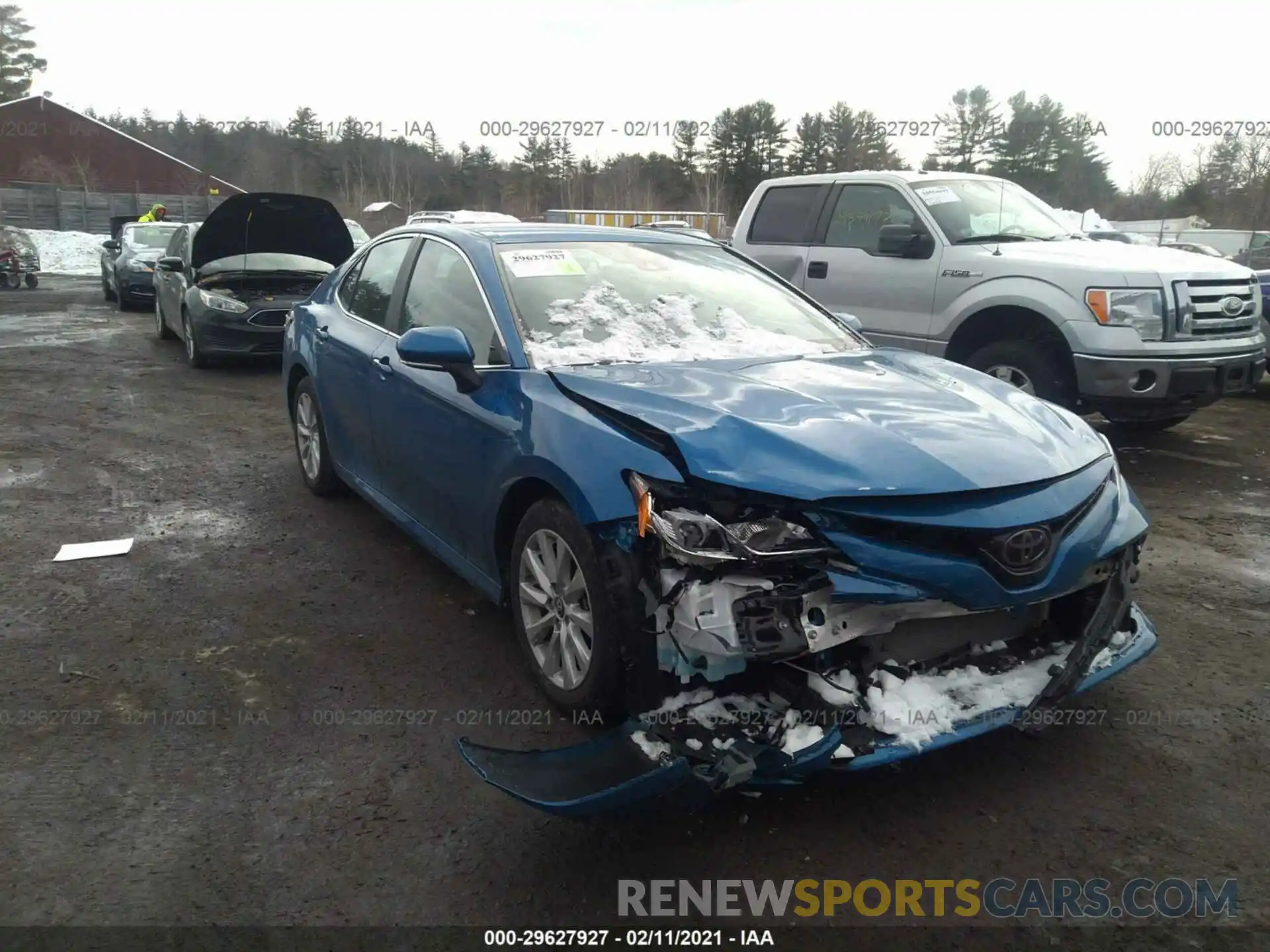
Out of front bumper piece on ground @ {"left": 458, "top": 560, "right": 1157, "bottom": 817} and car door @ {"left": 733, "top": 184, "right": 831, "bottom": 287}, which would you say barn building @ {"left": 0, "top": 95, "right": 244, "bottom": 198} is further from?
front bumper piece on ground @ {"left": 458, "top": 560, "right": 1157, "bottom": 817}

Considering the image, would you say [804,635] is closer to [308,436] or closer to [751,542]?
[751,542]

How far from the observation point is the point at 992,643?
2.82 metres

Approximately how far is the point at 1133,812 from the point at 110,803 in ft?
10.0

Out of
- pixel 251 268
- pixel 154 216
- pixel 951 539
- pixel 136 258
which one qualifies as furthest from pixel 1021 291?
pixel 154 216

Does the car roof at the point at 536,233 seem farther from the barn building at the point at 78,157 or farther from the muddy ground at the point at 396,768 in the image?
the barn building at the point at 78,157

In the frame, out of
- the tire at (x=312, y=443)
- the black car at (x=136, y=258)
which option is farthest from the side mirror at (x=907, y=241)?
the black car at (x=136, y=258)

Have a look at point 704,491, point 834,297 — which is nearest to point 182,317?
point 834,297

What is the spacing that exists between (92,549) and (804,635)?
4.11 m

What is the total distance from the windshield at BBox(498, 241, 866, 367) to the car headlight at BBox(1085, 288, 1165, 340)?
285 cm

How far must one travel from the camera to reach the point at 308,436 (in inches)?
226

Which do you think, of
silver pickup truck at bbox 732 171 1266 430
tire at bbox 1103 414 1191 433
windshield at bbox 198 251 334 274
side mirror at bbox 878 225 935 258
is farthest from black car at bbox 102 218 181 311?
tire at bbox 1103 414 1191 433

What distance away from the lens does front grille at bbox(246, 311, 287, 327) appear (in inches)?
403

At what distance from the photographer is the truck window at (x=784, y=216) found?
830cm

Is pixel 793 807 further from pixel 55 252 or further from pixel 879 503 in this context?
pixel 55 252
